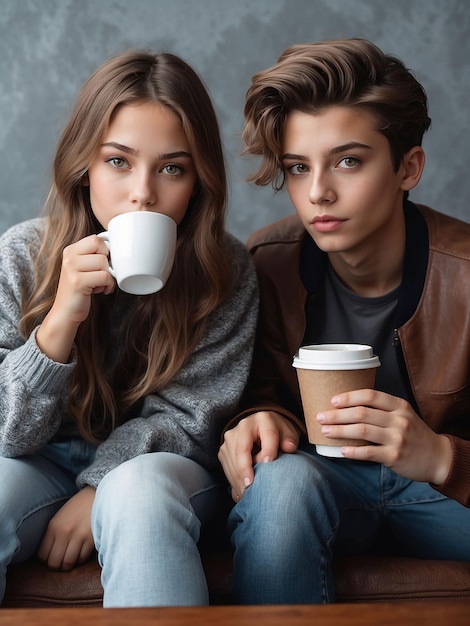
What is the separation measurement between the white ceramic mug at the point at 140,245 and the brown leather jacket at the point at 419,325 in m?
0.36

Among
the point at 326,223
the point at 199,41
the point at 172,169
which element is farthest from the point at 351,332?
the point at 199,41

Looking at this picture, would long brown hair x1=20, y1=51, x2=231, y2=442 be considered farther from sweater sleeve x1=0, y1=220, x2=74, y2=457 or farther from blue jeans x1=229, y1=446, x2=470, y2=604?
blue jeans x1=229, y1=446, x2=470, y2=604

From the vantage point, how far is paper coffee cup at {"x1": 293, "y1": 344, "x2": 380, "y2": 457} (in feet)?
4.05

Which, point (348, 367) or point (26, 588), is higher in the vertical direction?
point (348, 367)

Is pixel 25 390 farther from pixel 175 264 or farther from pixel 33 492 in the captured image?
pixel 175 264

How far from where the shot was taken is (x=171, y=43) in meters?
2.21

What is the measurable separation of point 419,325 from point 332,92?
46cm

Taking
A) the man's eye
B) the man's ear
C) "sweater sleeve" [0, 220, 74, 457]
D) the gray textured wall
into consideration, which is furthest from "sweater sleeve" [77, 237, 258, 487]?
the gray textured wall

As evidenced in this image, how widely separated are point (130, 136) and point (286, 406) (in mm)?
644

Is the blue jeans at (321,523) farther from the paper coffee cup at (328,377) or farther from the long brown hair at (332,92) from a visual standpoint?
the long brown hair at (332,92)

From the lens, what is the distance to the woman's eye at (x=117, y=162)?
1470 mm

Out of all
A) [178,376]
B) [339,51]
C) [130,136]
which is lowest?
[178,376]

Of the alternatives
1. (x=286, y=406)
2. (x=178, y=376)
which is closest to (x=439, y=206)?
(x=286, y=406)

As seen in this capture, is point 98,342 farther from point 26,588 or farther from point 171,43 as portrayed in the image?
point 171,43
